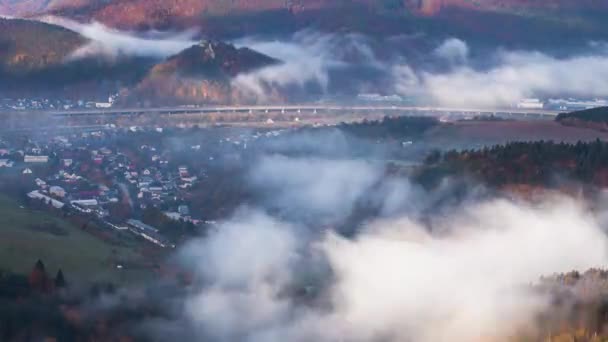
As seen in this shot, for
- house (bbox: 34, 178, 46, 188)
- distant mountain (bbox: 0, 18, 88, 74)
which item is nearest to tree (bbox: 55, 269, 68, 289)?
house (bbox: 34, 178, 46, 188)

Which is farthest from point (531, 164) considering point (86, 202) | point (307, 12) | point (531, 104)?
point (307, 12)

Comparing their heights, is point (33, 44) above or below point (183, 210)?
above

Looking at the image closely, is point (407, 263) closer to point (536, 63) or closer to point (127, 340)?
point (127, 340)

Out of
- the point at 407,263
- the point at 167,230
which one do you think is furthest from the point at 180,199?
the point at 407,263

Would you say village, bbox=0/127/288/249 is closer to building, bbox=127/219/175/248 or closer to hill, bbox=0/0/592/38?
building, bbox=127/219/175/248

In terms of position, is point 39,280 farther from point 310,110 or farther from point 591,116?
point 310,110

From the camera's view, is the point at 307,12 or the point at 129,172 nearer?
the point at 129,172

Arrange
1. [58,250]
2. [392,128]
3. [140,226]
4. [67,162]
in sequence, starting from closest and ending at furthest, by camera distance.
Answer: [58,250], [140,226], [67,162], [392,128]

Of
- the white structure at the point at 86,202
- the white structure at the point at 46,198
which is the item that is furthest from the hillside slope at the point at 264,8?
the white structure at the point at 46,198
